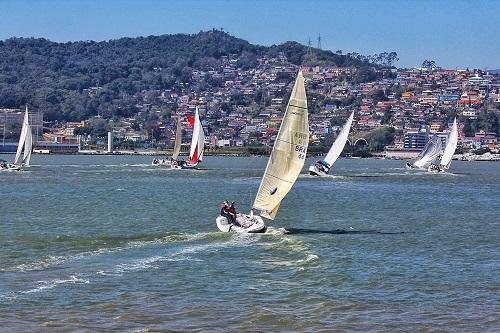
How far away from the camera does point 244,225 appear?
36.2 metres

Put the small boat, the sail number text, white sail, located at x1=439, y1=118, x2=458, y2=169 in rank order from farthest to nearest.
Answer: white sail, located at x1=439, y1=118, x2=458, y2=169 → the small boat → the sail number text

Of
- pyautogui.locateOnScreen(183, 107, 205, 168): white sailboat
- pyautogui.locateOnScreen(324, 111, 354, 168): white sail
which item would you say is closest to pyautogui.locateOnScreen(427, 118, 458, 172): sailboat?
pyautogui.locateOnScreen(324, 111, 354, 168): white sail

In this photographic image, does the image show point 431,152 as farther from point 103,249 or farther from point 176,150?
point 103,249

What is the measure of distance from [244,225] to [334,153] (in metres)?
54.8

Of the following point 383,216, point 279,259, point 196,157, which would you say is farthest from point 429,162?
point 279,259

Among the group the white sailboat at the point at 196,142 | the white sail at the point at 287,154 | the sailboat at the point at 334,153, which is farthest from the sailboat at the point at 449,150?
the white sail at the point at 287,154

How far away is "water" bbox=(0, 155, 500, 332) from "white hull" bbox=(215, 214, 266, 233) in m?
0.55

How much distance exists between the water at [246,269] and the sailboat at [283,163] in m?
0.85

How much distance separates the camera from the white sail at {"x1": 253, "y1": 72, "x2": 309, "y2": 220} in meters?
36.1

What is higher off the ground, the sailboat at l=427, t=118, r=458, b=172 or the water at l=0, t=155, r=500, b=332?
the sailboat at l=427, t=118, r=458, b=172

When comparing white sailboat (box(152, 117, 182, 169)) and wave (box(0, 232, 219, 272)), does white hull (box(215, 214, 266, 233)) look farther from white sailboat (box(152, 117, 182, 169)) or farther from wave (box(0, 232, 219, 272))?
white sailboat (box(152, 117, 182, 169))

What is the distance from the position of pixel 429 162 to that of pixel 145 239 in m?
89.8

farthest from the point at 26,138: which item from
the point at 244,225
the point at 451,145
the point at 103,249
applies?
the point at 103,249

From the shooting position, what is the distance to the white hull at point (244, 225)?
35906 mm
